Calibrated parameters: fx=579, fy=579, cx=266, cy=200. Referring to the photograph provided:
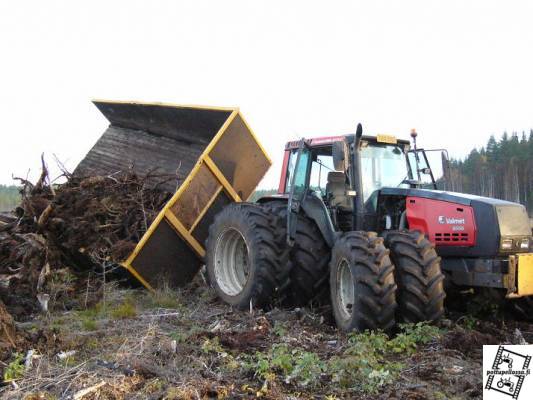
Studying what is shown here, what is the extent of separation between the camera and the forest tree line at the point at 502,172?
48.1 metres

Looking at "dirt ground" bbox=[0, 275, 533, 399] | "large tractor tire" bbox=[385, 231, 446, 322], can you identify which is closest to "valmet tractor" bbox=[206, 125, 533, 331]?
"large tractor tire" bbox=[385, 231, 446, 322]

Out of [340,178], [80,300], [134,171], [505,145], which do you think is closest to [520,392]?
[340,178]

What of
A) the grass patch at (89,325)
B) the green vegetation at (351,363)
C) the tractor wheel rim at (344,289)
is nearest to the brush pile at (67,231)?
the grass patch at (89,325)

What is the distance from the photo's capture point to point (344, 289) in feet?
19.2

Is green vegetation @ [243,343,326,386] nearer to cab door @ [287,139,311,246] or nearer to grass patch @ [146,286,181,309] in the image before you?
cab door @ [287,139,311,246]

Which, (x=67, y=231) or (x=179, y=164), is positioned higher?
(x=179, y=164)

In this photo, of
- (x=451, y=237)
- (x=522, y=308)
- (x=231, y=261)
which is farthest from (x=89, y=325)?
(x=522, y=308)

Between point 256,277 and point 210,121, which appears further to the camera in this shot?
point 210,121

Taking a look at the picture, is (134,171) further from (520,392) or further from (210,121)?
(520,392)

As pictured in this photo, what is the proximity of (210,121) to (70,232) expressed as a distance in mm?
2361

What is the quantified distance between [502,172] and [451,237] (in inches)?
1912

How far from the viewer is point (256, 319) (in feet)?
19.6

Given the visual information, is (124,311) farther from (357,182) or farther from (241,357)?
(357,182)

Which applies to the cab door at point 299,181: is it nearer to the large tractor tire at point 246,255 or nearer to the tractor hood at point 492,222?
the large tractor tire at point 246,255
